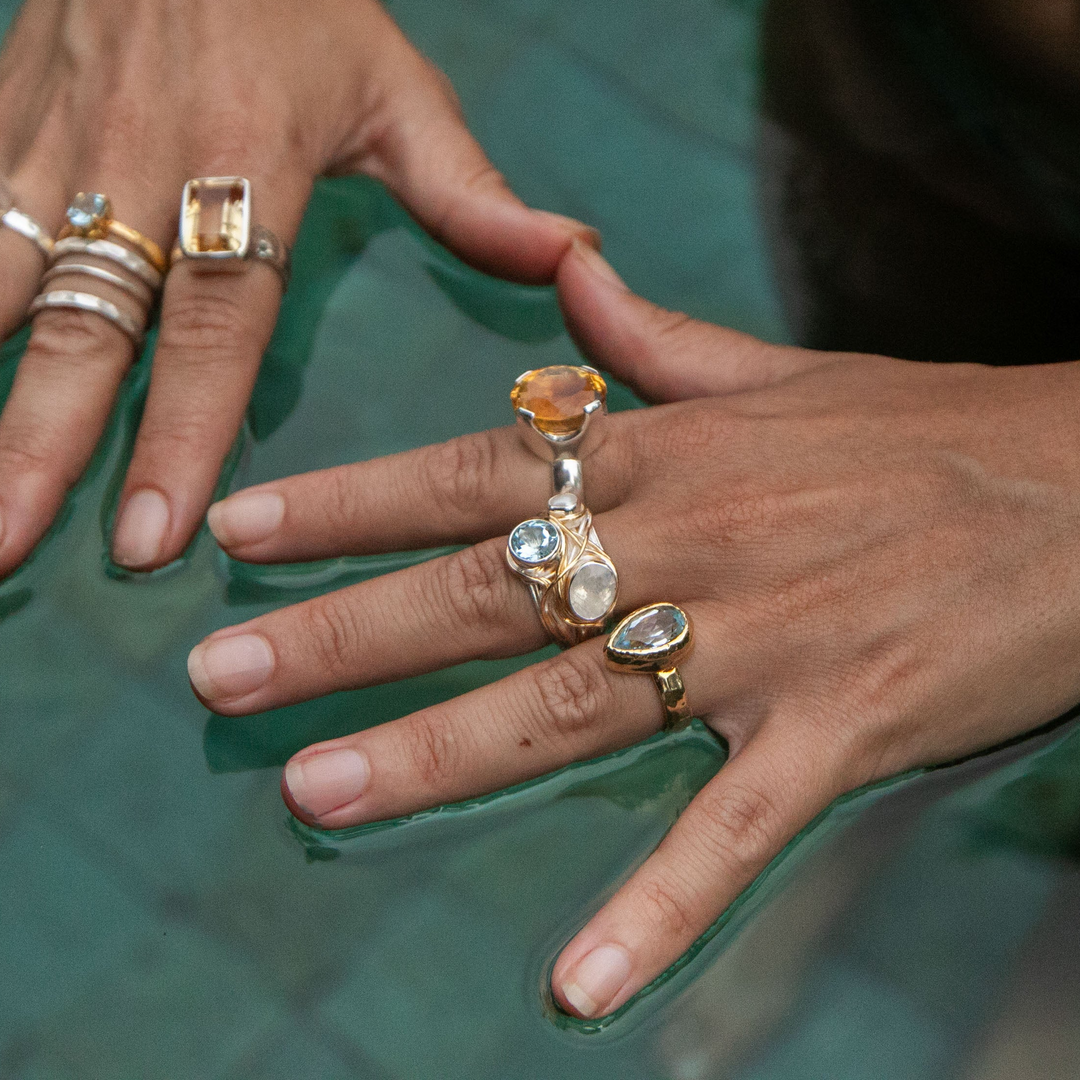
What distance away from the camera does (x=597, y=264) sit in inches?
48.1

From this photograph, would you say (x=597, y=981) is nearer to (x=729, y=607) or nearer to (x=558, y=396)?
(x=729, y=607)

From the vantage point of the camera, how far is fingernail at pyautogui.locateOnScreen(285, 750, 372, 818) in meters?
0.90

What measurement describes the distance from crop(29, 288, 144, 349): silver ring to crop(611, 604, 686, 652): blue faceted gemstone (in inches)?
28.1

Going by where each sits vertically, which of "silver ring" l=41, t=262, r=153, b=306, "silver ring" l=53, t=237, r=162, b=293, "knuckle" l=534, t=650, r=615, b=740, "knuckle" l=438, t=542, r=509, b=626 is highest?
"silver ring" l=53, t=237, r=162, b=293

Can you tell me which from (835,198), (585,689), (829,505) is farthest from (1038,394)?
(585,689)

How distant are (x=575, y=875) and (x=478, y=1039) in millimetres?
159

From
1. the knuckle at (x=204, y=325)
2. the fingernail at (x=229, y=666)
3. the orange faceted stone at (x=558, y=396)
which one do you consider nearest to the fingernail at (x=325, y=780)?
the fingernail at (x=229, y=666)

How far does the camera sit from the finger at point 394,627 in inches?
38.3

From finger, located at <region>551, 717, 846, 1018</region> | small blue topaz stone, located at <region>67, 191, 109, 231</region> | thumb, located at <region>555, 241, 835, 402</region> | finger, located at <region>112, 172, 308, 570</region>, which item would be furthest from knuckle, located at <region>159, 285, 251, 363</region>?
finger, located at <region>551, 717, 846, 1018</region>

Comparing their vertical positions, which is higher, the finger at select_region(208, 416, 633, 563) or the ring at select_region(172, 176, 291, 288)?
the ring at select_region(172, 176, 291, 288)

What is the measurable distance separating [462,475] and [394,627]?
0.60 feet

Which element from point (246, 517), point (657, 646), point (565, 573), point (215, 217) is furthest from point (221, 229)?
point (657, 646)

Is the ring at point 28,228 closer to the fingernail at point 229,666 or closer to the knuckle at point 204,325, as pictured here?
the knuckle at point 204,325

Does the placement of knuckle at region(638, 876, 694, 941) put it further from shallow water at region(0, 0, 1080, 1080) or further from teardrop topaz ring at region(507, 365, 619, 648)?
teardrop topaz ring at region(507, 365, 619, 648)
